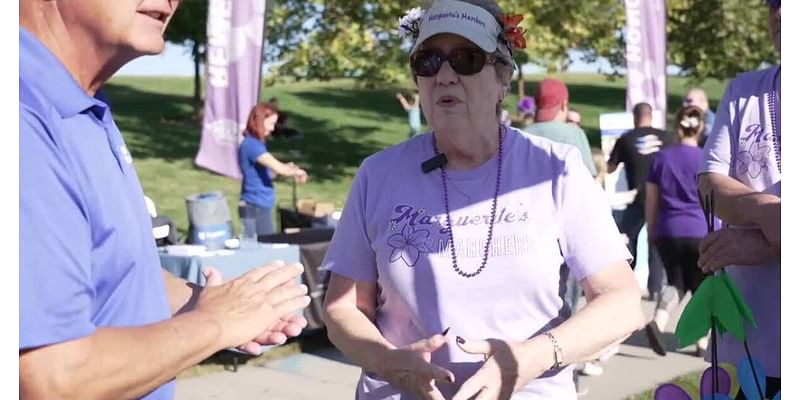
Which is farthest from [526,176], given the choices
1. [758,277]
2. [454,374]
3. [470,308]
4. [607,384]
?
[607,384]

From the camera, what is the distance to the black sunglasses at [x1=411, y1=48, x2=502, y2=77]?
7.53ft

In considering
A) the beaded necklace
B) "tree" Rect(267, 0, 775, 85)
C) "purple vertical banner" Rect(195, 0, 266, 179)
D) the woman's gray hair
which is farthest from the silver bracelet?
"tree" Rect(267, 0, 775, 85)

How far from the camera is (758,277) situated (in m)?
2.47

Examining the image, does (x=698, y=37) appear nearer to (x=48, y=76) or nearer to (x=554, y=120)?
(x=554, y=120)

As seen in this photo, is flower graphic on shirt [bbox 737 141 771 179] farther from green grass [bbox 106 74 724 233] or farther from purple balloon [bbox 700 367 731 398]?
green grass [bbox 106 74 724 233]

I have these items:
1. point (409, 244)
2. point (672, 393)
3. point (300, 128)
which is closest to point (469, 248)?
point (409, 244)

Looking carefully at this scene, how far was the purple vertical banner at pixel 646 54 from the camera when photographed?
474 inches

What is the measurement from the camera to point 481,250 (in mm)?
2211

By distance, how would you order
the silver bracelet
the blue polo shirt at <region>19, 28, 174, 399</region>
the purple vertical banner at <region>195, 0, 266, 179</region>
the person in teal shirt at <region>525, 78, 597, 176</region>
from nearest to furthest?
the blue polo shirt at <region>19, 28, 174, 399</region>
the silver bracelet
the person in teal shirt at <region>525, 78, 597, 176</region>
the purple vertical banner at <region>195, 0, 266, 179</region>

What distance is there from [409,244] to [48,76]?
1.06m

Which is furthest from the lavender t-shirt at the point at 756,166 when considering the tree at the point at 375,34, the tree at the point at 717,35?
the tree at the point at 717,35

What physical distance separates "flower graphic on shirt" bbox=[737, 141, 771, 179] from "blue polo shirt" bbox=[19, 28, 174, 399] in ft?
5.35

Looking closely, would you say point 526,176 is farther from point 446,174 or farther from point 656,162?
point 656,162
